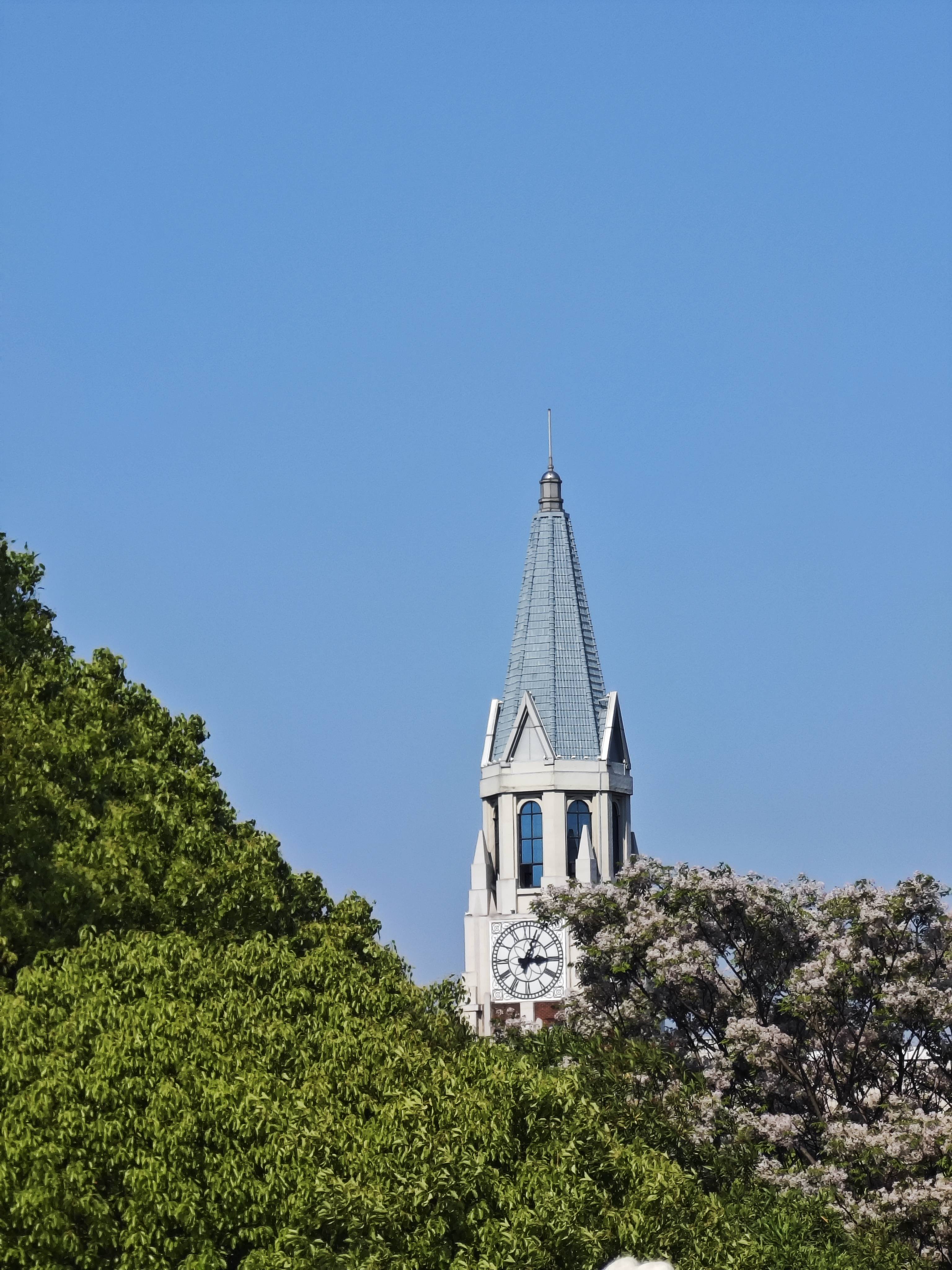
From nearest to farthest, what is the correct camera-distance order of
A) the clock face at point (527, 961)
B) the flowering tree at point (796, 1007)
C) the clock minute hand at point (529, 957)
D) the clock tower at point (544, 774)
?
1. the flowering tree at point (796, 1007)
2. the clock face at point (527, 961)
3. the clock minute hand at point (529, 957)
4. the clock tower at point (544, 774)

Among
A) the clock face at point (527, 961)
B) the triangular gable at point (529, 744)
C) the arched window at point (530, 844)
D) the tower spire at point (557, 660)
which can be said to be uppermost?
the tower spire at point (557, 660)

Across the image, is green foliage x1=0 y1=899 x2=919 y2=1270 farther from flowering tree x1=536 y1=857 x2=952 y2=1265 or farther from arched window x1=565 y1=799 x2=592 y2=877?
arched window x1=565 y1=799 x2=592 y2=877

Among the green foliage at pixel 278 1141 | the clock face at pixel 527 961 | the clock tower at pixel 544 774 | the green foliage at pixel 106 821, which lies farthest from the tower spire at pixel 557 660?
the green foliage at pixel 278 1141

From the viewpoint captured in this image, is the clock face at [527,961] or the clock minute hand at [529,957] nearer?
the clock face at [527,961]

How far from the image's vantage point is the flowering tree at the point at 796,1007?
31.0 m

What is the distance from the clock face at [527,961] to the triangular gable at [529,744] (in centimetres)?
721

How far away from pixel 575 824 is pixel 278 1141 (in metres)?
69.5

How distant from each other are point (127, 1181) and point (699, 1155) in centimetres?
1204

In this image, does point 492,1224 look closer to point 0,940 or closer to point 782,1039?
point 0,940

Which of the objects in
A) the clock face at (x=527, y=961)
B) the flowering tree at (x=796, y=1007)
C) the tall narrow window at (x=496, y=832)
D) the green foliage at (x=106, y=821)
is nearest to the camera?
the green foliage at (x=106, y=821)

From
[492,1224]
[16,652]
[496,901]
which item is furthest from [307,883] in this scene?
[496,901]

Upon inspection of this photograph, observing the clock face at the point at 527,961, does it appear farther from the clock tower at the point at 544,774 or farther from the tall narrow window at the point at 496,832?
the tall narrow window at the point at 496,832

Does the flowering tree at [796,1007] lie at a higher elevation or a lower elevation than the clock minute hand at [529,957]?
lower

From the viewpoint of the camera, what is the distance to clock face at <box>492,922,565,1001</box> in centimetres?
8131
